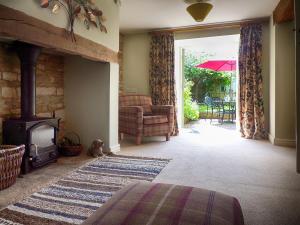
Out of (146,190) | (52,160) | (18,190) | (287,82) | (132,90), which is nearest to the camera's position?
(146,190)

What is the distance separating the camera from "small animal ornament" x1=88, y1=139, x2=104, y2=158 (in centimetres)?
340

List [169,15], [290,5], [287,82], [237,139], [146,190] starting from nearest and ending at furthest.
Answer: [146,190] < [290,5] < [287,82] < [169,15] < [237,139]

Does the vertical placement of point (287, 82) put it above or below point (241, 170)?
above

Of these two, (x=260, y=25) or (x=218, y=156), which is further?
(x=260, y=25)

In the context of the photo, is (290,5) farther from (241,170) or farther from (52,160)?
(52,160)

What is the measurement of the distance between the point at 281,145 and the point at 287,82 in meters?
1.04

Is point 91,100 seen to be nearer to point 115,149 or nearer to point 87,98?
point 87,98

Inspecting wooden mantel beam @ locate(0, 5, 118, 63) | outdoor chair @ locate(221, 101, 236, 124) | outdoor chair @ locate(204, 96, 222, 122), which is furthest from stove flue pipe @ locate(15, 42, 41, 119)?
outdoor chair @ locate(204, 96, 222, 122)

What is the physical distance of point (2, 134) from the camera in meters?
2.69

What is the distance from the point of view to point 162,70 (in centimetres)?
534

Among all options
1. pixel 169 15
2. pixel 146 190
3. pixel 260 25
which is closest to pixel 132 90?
pixel 169 15

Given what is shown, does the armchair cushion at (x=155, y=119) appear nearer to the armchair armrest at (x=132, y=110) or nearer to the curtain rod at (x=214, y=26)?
the armchair armrest at (x=132, y=110)

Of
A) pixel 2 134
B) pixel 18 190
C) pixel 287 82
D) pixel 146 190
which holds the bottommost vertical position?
pixel 18 190

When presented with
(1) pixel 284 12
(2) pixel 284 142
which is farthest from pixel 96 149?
(1) pixel 284 12
